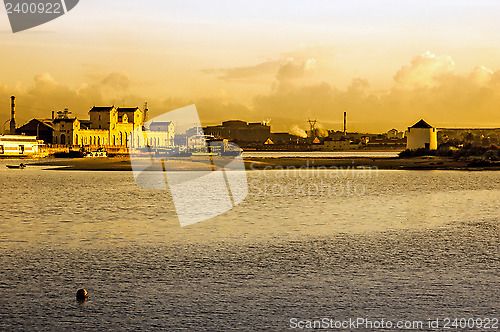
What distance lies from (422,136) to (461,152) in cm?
648

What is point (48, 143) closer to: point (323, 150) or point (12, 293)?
point (323, 150)

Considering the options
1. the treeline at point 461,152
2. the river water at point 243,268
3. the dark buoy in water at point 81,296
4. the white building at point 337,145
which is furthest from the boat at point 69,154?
the dark buoy in water at point 81,296

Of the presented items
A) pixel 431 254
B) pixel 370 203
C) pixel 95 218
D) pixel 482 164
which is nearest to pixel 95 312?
pixel 431 254

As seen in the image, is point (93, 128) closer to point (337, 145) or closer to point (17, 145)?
point (17, 145)

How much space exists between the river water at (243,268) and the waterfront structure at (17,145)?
3818 inches

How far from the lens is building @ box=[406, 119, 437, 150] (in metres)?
92.8

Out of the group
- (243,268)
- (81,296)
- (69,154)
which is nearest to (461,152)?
(69,154)

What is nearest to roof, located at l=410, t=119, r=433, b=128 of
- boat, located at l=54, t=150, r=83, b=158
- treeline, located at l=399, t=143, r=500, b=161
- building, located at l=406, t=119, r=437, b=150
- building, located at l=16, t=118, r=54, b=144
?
building, located at l=406, t=119, r=437, b=150

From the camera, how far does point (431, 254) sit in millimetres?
13859

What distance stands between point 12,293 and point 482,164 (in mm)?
73013

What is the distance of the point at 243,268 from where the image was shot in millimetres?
12141

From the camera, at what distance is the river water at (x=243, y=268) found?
8930 millimetres

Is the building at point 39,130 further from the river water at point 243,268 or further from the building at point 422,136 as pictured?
the river water at point 243,268

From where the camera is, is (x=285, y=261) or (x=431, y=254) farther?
(x=431, y=254)
